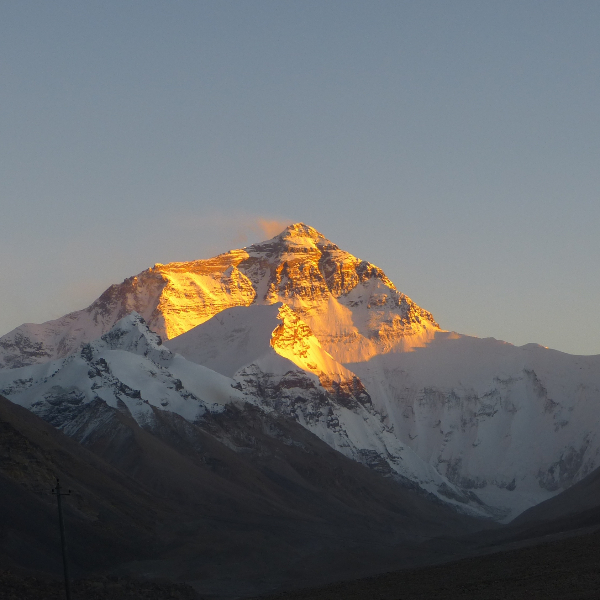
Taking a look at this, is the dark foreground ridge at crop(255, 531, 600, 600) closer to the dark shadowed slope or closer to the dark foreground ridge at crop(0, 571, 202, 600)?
the dark foreground ridge at crop(0, 571, 202, 600)

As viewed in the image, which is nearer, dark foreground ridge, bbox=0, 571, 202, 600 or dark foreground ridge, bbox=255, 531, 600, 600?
dark foreground ridge, bbox=255, 531, 600, 600

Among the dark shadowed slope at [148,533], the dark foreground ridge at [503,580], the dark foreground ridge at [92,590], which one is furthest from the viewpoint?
the dark shadowed slope at [148,533]

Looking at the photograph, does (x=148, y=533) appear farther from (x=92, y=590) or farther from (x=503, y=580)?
(x=503, y=580)

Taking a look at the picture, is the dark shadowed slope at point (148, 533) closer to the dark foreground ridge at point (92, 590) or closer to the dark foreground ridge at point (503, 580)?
the dark foreground ridge at point (92, 590)

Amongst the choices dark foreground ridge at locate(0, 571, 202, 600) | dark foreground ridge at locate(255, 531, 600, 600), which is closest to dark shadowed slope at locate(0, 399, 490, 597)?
dark foreground ridge at locate(0, 571, 202, 600)

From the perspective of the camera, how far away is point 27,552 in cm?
12781

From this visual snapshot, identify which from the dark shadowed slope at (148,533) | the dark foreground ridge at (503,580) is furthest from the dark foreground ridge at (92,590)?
the dark shadowed slope at (148,533)

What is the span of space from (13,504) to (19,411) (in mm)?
47269

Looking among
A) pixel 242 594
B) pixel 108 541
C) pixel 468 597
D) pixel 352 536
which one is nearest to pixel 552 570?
pixel 468 597

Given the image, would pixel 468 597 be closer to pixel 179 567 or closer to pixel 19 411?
pixel 179 567

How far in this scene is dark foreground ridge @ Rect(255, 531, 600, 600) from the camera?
80.6 meters

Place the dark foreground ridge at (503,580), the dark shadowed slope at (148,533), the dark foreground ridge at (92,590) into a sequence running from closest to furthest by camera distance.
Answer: the dark foreground ridge at (503,580) → the dark foreground ridge at (92,590) → the dark shadowed slope at (148,533)

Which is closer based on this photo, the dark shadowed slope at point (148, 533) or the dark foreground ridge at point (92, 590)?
the dark foreground ridge at point (92, 590)

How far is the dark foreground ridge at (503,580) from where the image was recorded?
80.6m
